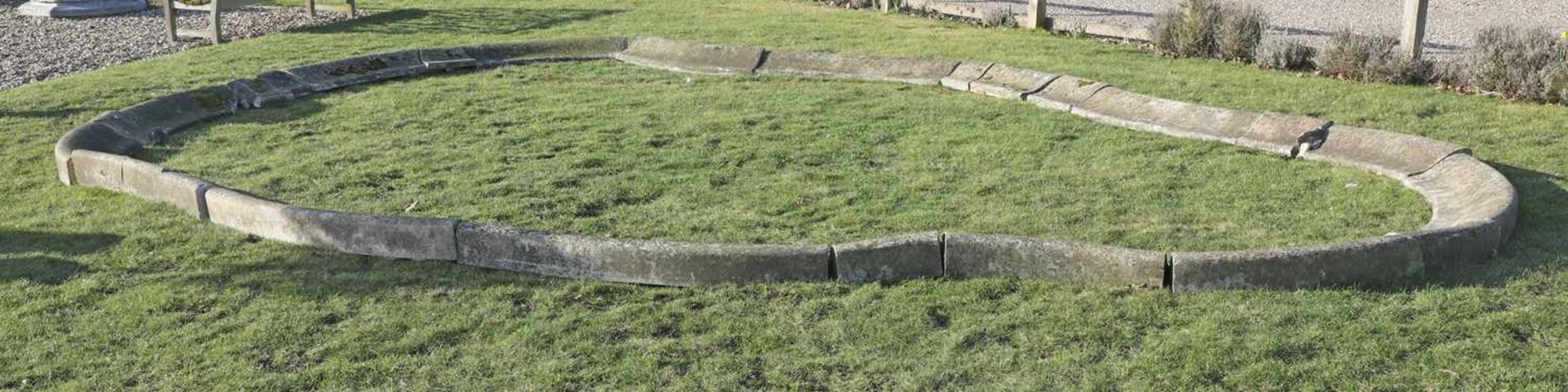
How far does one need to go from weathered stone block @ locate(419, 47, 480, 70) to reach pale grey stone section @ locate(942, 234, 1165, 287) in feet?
24.8

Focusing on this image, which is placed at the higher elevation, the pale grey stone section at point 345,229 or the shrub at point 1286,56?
the shrub at point 1286,56

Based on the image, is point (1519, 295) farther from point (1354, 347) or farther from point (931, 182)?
point (931, 182)

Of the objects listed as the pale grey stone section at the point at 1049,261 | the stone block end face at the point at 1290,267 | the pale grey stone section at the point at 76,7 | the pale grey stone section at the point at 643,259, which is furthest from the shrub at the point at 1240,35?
the pale grey stone section at the point at 76,7

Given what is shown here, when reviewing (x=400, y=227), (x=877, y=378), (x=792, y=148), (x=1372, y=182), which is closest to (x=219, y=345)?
(x=400, y=227)

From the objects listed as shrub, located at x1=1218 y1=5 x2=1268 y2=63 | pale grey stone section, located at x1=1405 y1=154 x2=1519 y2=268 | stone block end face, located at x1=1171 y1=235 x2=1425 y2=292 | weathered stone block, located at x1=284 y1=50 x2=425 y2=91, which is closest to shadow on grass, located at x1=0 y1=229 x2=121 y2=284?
weathered stone block, located at x1=284 y1=50 x2=425 y2=91

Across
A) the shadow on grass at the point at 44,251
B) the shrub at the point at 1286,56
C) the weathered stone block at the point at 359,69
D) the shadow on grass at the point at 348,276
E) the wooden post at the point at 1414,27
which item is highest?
the wooden post at the point at 1414,27

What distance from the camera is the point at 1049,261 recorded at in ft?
19.0

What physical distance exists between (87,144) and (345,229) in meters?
3.19

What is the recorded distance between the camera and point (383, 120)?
389 inches

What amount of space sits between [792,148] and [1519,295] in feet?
14.2

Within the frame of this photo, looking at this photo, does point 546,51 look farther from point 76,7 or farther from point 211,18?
point 76,7

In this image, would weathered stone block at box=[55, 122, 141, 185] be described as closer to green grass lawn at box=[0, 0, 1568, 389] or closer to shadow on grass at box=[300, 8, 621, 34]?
green grass lawn at box=[0, 0, 1568, 389]

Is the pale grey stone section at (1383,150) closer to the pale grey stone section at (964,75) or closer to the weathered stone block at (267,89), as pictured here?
the pale grey stone section at (964,75)

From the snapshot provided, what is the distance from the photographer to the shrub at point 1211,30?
39.3 feet
